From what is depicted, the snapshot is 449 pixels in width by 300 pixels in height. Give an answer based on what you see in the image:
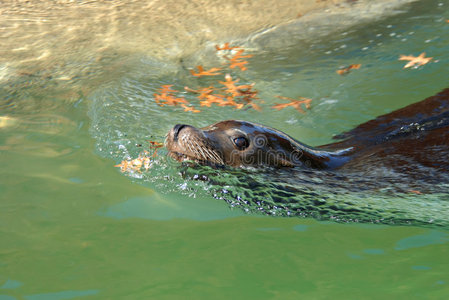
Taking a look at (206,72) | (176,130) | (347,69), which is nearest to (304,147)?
(176,130)

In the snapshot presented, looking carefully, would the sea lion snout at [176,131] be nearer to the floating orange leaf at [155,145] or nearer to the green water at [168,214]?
the green water at [168,214]

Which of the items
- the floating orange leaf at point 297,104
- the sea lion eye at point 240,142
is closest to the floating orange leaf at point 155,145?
the sea lion eye at point 240,142

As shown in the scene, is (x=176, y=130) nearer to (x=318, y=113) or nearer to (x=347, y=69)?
(x=318, y=113)

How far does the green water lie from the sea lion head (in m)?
0.32

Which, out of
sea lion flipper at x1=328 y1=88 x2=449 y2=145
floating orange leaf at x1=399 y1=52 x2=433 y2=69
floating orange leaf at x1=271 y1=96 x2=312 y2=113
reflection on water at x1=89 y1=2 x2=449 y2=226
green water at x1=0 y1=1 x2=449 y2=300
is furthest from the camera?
floating orange leaf at x1=399 y1=52 x2=433 y2=69

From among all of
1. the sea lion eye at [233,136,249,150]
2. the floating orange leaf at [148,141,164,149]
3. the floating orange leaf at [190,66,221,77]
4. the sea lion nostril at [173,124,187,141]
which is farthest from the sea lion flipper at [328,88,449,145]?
the floating orange leaf at [190,66,221,77]

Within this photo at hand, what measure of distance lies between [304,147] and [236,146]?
0.73m

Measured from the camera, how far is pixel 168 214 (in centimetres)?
420

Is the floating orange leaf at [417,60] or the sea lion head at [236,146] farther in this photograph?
the floating orange leaf at [417,60]

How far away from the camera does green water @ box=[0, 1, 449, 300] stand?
3199mm

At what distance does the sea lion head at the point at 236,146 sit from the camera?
14.6 ft

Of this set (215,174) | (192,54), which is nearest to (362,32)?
(192,54)

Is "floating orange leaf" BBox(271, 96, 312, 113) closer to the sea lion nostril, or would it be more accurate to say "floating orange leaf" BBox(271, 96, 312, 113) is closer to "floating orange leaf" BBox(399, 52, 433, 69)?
"floating orange leaf" BBox(399, 52, 433, 69)

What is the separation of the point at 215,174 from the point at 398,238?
1659 millimetres
